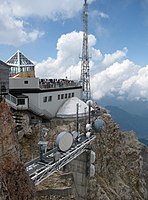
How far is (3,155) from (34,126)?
19.8 m

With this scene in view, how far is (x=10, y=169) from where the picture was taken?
1686 centimetres

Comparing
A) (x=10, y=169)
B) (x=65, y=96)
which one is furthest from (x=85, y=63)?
(x=10, y=169)

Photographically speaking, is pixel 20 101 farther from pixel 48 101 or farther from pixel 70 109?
pixel 70 109

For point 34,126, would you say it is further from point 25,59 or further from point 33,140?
point 25,59

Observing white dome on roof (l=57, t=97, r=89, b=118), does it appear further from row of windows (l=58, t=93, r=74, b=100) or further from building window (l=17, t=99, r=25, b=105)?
building window (l=17, t=99, r=25, b=105)

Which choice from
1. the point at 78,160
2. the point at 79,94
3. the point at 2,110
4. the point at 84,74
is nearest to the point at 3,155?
the point at 2,110

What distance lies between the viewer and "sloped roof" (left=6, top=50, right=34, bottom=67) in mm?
46375

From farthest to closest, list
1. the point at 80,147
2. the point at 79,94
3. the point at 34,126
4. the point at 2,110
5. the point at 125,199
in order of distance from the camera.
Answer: the point at 79,94, the point at 125,199, the point at 34,126, the point at 80,147, the point at 2,110

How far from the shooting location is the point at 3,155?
1711cm

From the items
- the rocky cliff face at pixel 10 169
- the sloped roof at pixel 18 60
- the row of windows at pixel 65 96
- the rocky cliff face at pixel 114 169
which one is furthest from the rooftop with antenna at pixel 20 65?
the rocky cliff face at pixel 10 169

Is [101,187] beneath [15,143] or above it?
beneath

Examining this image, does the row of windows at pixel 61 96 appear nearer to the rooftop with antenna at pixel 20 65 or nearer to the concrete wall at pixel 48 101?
the concrete wall at pixel 48 101

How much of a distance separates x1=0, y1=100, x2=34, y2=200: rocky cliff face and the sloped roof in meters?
28.7

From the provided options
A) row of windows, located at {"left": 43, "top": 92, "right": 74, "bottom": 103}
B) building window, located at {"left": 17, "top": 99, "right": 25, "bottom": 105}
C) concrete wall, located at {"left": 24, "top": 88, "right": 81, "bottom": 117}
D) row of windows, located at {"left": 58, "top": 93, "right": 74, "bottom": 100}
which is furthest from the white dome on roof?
building window, located at {"left": 17, "top": 99, "right": 25, "bottom": 105}
